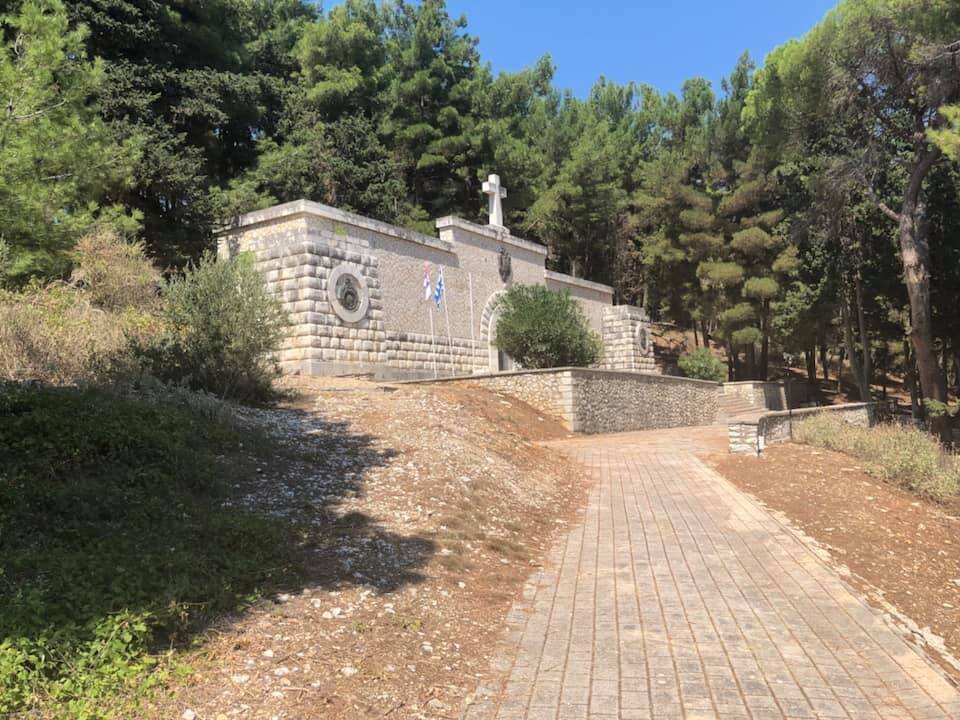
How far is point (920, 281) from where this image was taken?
17.9 metres

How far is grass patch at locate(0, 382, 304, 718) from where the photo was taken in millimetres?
3322

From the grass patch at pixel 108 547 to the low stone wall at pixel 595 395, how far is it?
1081cm

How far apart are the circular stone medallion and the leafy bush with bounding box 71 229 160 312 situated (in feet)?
13.9

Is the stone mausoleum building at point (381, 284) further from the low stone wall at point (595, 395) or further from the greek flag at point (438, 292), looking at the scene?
the low stone wall at point (595, 395)

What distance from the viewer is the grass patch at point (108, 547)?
3322 mm

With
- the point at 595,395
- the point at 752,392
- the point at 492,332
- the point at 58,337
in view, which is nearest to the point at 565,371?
the point at 595,395

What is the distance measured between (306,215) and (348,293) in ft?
7.59

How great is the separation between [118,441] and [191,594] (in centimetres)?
285

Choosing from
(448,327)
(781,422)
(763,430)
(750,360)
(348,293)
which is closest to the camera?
(763,430)

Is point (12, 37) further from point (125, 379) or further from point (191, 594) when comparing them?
point (191, 594)

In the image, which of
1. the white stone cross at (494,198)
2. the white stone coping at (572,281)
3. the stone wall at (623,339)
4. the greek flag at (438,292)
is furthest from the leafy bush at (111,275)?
the stone wall at (623,339)

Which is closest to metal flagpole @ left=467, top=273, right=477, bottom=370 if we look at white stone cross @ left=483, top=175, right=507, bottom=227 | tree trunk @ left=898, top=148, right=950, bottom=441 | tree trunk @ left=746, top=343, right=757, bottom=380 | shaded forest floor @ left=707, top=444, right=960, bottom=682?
white stone cross @ left=483, top=175, right=507, bottom=227

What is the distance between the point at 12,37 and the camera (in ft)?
64.5

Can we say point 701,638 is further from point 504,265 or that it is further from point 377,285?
point 504,265
